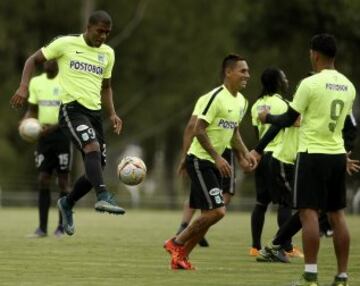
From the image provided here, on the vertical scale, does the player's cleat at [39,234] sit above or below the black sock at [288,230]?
below

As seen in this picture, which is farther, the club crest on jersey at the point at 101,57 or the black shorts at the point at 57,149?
the black shorts at the point at 57,149

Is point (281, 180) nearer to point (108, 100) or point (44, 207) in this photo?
point (108, 100)

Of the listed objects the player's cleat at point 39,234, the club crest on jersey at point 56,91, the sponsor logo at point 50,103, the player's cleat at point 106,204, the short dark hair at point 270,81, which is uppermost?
the short dark hair at point 270,81

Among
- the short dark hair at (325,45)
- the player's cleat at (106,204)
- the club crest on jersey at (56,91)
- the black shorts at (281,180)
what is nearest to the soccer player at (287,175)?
the black shorts at (281,180)

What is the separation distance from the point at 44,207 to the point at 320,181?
26.7 feet

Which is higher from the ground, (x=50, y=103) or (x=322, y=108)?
(x=322, y=108)

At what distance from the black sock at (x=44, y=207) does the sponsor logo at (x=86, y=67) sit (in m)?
4.31

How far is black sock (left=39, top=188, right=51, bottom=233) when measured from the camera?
60.8ft

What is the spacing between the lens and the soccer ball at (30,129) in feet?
59.7

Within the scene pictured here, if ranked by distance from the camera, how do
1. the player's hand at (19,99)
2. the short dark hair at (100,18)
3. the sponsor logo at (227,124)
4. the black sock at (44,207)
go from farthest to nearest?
the black sock at (44,207)
the short dark hair at (100,18)
the sponsor logo at (227,124)
the player's hand at (19,99)

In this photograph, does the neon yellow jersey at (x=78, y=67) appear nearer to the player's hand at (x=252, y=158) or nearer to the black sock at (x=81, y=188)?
the black sock at (x=81, y=188)

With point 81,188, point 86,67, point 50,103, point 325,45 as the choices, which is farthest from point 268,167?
point 325,45

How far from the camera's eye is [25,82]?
14.1 m

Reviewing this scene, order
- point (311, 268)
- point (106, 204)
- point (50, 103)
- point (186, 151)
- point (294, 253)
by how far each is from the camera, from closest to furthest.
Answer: point (311, 268), point (106, 204), point (186, 151), point (294, 253), point (50, 103)
